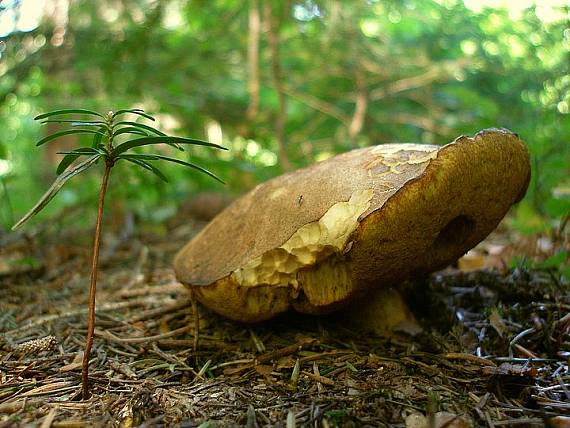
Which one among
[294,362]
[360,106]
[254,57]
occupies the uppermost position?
[254,57]

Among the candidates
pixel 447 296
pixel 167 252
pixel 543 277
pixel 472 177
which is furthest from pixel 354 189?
pixel 167 252

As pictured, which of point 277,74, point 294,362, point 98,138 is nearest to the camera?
point 98,138

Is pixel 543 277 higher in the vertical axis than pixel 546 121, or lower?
lower

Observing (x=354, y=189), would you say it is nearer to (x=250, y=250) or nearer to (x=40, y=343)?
(x=250, y=250)

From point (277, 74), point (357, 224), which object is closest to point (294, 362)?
point (357, 224)

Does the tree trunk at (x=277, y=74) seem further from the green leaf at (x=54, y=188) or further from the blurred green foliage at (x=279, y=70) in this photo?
the green leaf at (x=54, y=188)

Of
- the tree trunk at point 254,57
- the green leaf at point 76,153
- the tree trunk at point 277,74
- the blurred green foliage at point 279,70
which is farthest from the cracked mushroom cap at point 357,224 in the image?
the tree trunk at point 254,57

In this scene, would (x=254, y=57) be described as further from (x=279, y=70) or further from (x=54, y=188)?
(x=54, y=188)
